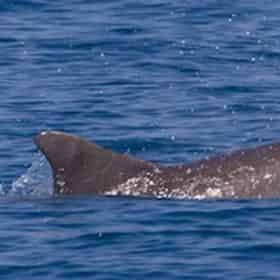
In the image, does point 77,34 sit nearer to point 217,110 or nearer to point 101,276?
point 217,110

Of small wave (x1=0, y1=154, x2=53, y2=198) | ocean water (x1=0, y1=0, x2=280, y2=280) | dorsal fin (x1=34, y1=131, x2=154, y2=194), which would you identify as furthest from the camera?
small wave (x1=0, y1=154, x2=53, y2=198)

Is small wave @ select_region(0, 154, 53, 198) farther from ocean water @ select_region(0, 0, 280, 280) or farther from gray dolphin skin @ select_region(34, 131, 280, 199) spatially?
gray dolphin skin @ select_region(34, 131, 280, 199)

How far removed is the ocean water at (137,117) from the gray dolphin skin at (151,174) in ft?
0.98

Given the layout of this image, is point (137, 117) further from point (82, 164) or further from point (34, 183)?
point (82, 164)

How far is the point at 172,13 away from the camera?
109 ft

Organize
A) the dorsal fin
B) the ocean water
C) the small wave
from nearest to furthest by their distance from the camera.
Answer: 1. the ocean water
2. the dorsal fin
3. the small wave

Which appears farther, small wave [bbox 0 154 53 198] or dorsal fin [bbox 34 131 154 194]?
small wave [bbox 0 154 53 198]

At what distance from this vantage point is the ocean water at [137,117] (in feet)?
59.8

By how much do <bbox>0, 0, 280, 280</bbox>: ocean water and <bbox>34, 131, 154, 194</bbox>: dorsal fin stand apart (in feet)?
0.87

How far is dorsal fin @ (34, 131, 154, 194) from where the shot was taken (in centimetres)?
2080

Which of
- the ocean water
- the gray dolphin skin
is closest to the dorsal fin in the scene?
the gray dolphin skin

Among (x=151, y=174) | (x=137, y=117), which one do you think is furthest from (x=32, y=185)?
(x=137, y=117)

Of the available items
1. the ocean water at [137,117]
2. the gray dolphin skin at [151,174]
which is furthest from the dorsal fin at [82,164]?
the ocean water at [137,117]

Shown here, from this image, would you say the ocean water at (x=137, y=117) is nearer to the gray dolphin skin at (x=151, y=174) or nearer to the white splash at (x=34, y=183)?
the white splash at (x=34, y=183)
